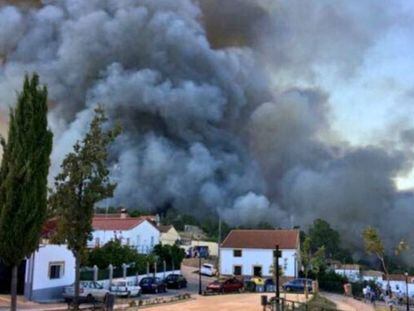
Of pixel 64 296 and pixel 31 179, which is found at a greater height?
pixel 31 179

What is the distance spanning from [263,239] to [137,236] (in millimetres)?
17681

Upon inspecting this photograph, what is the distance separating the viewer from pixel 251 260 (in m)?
68.9

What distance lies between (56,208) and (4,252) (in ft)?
14.2

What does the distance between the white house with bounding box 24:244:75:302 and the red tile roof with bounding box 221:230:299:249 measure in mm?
35977

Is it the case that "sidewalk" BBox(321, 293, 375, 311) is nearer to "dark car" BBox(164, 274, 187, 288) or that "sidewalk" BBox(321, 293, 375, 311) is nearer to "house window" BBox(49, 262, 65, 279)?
"dark car" BBox(164, 274, 187, 288)

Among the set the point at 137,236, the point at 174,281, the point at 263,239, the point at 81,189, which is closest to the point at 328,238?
the point at 263,239

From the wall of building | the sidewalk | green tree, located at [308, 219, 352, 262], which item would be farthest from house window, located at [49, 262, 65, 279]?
green tree, located at [308, 219, 352, 262]

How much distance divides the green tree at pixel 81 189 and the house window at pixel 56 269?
12.3 m

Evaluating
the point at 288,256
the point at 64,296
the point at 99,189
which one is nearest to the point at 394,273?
the point at 288,256

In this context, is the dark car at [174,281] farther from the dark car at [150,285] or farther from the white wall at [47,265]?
the white wall at [47,265]

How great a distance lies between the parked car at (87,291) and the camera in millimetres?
32369

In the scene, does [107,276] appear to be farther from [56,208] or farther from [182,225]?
[182,225]

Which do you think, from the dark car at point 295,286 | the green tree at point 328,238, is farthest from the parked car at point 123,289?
the green tree at point 328,238

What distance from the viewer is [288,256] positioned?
220 ft
